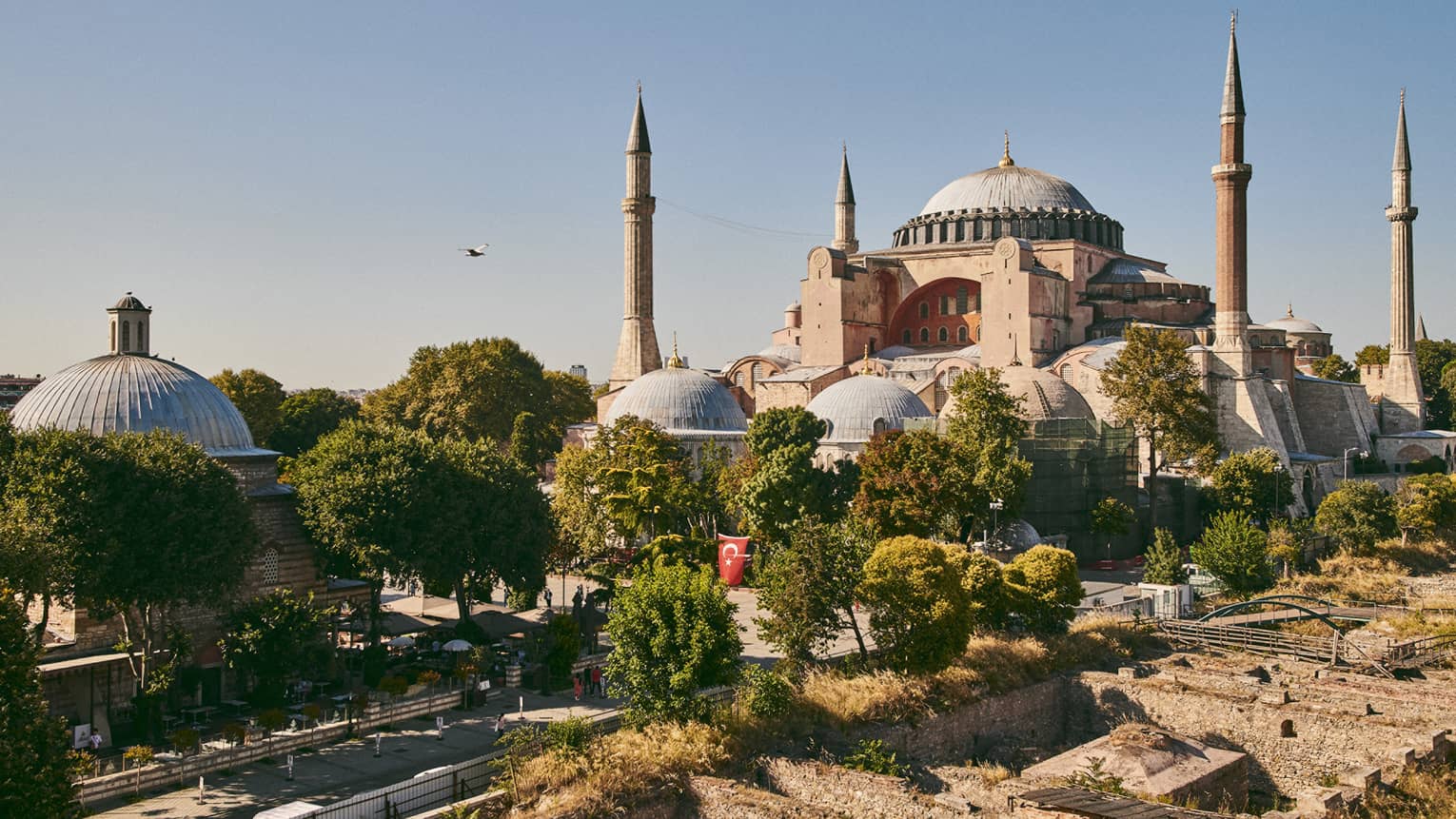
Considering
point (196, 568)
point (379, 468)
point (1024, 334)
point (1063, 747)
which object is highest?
point (1024, 334)

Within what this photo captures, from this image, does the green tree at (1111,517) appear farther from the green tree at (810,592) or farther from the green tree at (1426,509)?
the green tree at (810,592)

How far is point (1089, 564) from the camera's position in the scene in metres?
29.8

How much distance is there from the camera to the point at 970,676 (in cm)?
1772

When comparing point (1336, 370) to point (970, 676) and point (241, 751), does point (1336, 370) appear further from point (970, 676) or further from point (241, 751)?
point (241, 751)

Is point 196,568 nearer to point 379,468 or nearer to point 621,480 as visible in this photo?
point 379,468

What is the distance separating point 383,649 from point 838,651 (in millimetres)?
6751


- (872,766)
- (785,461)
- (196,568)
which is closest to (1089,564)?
(785,461)

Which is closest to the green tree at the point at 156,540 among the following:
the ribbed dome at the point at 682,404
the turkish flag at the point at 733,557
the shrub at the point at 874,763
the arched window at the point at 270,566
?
the arched window at the point at 270,566

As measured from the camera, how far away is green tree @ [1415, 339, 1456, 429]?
49.2 meters

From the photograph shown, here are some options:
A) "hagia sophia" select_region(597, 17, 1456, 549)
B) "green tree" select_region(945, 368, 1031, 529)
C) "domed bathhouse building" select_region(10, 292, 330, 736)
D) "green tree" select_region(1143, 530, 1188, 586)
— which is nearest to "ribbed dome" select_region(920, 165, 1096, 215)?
"hagia sophia" select_region(597, 17, 1456, 549)

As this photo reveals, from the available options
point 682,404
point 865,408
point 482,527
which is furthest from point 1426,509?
point 482,527

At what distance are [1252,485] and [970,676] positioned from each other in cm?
1664

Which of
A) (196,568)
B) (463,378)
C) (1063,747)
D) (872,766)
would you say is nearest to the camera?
(872,766)

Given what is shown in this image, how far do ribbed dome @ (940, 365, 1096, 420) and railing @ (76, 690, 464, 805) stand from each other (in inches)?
690
